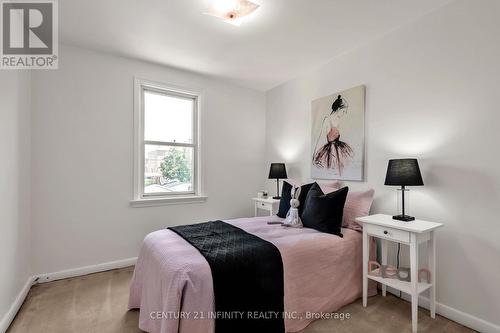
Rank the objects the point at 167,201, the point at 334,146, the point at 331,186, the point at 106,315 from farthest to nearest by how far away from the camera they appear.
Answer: the point at 167,201, the point at 334,146, the point at 331,186, the point at 106,315

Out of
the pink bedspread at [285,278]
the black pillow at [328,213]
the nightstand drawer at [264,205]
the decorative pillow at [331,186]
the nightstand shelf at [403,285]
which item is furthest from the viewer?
the nightstand drawer at [264,205]

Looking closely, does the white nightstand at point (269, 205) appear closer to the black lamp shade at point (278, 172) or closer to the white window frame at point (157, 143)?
the black lamp shade at point (278, 172)

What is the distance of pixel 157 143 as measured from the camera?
10.9 feet

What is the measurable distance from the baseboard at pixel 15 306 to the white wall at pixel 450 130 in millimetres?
3230

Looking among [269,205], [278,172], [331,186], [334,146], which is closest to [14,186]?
[269,205]

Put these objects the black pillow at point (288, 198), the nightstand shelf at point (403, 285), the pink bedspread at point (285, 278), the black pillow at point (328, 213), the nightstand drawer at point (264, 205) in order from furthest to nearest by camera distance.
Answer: the nightstand drawer at point (264, 205)
the black pillow at point (288, 198)
the black pillow at point (328, 213)
the nightstand shelf at point (403, 285)
the pink bedspread at point (285, 278)

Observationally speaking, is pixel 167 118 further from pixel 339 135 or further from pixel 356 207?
pixel 356 207

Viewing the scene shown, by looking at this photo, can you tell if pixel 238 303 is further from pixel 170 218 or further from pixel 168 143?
pixel 168 143

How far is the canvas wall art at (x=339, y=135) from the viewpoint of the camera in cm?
272

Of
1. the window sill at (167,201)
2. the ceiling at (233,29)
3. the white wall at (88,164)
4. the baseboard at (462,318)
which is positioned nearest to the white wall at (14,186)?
the white wall at (88,164)

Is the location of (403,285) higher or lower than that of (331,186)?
lower

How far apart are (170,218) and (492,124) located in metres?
3.37

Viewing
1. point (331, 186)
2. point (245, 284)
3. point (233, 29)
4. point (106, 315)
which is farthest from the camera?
point (331, 186)

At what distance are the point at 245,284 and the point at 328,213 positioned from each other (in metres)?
1.07
